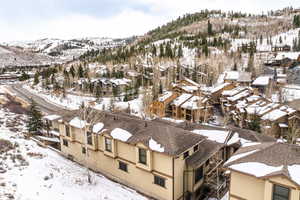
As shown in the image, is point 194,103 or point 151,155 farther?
point 194,103

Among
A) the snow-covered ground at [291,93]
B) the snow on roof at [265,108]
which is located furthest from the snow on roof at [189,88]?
the snow on roof at [265,108]

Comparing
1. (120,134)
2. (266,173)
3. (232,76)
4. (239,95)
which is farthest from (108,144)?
(232,76)

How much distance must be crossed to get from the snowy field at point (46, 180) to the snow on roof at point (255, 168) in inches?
339

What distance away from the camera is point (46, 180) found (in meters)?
17.3

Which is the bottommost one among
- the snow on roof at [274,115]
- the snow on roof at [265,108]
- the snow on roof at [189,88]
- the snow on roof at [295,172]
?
the snow on roof at [274,115]

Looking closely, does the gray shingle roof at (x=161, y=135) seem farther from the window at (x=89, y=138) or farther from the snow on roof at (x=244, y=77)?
the snow on roof at (x=244, y=77)

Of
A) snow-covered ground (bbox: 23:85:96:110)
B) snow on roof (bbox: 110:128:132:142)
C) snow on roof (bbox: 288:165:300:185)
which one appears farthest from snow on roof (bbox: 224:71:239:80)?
snow on roof (bbox: 288:165:300:185)

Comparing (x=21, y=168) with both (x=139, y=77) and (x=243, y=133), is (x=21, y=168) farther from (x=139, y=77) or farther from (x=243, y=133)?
(x=139, y=77)

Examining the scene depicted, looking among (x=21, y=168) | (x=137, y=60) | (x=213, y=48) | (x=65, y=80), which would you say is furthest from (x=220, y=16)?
(x=21, y=168)

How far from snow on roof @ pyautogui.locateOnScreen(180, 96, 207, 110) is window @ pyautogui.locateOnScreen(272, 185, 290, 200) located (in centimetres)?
2813

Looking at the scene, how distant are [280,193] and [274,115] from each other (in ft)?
79.2

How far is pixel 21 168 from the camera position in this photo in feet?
59.4

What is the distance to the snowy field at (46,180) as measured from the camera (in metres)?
15.4

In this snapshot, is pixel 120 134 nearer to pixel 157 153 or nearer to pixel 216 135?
pixel 157 153
